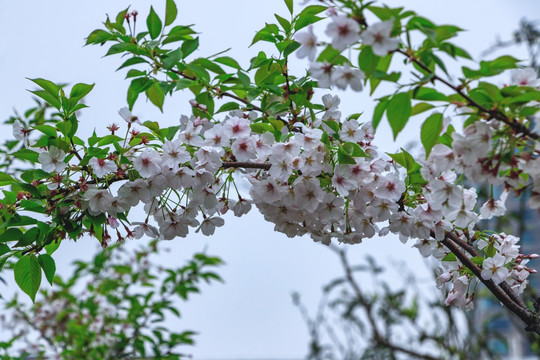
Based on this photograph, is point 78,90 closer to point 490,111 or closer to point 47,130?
point 47,130

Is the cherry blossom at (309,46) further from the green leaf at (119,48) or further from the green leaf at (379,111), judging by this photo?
the green leaf at (119,48)

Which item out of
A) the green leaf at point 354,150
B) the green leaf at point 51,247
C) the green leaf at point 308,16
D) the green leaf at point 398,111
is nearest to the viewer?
the green leaf at point 398,111

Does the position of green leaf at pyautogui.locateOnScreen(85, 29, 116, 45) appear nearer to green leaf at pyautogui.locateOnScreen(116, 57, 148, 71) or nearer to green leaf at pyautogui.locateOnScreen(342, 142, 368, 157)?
green leaf at pyautogui.locateOnScreen(116, 57, 148, 71)

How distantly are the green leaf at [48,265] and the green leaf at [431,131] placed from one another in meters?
0.80

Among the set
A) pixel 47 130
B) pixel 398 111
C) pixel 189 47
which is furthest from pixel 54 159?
pixel 398 111

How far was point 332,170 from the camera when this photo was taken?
3.84 feet

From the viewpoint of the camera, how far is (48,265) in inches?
50.8

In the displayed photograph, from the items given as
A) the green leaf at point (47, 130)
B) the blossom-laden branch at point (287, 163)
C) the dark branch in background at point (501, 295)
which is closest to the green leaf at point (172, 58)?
the blossom-laden branch at point (287, 163)

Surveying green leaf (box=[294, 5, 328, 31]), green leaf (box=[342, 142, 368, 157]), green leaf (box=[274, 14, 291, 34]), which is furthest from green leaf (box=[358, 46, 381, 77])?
green leaf (box=[274, 14, 291, 34])

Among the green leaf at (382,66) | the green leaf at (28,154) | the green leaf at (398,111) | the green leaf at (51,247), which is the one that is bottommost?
the green leaf at (398,111)

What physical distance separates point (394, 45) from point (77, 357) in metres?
2.52

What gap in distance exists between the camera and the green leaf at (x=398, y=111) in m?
0.96

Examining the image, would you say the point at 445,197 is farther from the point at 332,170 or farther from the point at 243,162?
the point at 243,162

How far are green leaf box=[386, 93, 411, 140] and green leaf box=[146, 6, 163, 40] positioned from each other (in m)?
0.61
